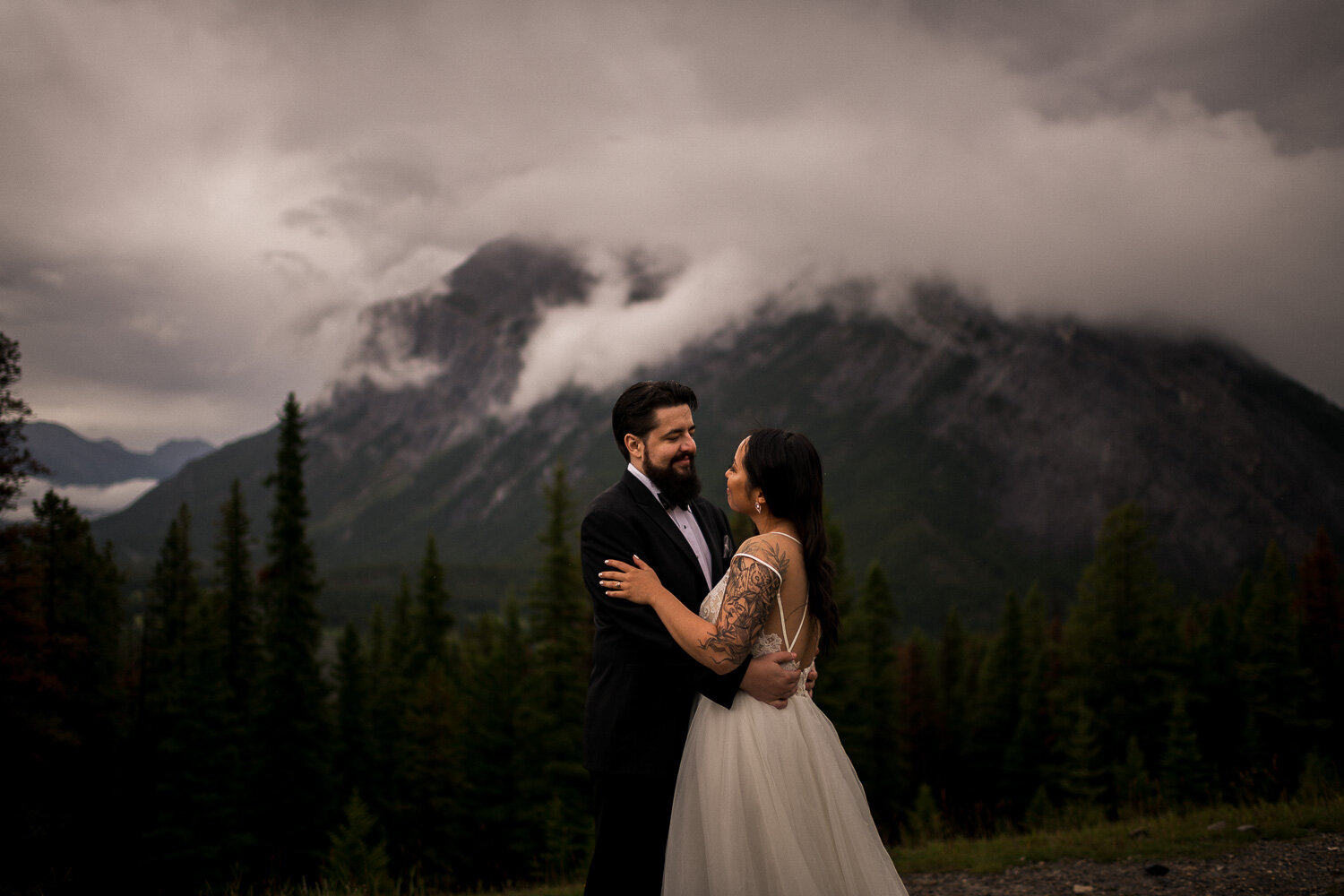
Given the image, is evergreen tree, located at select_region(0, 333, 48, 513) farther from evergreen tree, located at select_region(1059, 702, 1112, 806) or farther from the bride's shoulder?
evergreen tree, located at select_region(1059, 702, 1112, 806)

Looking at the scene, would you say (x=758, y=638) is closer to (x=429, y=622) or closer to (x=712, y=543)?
(x=712, y=543)

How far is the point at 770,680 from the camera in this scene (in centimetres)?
452

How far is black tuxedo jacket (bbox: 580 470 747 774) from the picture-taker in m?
4.52

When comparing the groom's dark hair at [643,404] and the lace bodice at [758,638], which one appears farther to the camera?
the groom's dark hair at [643,404]

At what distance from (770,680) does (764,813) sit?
29.5 inches

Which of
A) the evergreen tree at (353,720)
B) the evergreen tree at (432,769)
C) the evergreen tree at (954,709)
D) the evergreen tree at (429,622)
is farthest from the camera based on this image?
the evergreen tree at (954,709)

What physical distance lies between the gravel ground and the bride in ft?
13.7

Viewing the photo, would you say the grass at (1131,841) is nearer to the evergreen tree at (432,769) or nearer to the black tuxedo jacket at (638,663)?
the black tuxedo jacket at (638,663)

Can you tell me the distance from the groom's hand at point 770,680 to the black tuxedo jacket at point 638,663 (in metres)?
0.07

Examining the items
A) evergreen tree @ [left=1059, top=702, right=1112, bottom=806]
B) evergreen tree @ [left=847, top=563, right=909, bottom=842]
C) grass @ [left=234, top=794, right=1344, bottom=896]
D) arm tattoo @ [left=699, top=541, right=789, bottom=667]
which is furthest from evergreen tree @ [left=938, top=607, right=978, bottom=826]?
arm tattoo @ [left=699, top=541, right=789, bottom=667]

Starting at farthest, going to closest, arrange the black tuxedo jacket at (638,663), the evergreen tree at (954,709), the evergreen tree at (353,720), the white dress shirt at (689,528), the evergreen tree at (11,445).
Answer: the evergreen tree at (954,709) → the evergreen tree at (353,720) → the evergreen tree at (11,445) → the white dress shirt at (689,528) → the black tuxedo jacket at (638,663)

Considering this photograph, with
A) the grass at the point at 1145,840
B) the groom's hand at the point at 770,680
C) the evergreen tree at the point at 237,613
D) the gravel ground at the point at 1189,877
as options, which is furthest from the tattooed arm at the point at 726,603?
the evergreen tree at the point at 237,613

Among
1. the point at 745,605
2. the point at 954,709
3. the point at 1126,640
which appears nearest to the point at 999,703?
the point at 954,709

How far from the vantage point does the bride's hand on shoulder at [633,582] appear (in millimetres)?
4449
